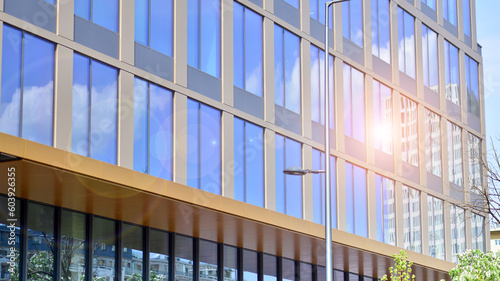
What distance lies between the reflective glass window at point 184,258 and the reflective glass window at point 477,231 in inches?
831

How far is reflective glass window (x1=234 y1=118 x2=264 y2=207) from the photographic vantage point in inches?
1089

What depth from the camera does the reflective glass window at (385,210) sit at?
35469 mm

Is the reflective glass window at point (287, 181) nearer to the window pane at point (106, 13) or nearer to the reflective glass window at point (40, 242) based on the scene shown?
the window pane at point (106, 13)

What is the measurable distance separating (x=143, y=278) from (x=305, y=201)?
7.80 meters

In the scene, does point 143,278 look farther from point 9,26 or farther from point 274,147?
point 9,26

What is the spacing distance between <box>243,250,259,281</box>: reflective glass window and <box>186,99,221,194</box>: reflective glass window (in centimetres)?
459

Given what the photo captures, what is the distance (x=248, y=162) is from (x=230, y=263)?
374 cm

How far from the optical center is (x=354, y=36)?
35.6 meters

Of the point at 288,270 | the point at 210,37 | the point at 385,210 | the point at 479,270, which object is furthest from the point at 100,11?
the point at 385,210

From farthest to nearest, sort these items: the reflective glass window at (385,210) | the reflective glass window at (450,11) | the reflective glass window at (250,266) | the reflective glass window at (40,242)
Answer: the reflective glass window at (450,11) → the reflective glass window at (385,210) → the reflective glass window at (250,266) → the reflective glass window at (40,242)

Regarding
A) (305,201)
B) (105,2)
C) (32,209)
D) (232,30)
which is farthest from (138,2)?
(305,201)

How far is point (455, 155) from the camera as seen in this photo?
1656 inches

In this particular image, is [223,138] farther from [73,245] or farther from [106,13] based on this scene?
[73,245]

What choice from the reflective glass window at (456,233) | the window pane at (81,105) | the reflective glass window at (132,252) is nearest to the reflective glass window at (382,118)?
the reflective glass window at (456,233)
